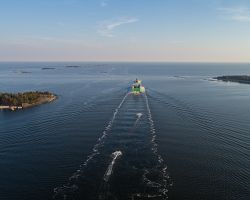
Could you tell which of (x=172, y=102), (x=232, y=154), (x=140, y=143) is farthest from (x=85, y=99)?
(x=232, y=154)

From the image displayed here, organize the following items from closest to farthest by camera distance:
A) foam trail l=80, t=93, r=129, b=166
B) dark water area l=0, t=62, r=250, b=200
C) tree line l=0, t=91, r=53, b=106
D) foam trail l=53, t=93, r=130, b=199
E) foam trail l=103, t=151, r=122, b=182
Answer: foam trail l=53, t=93, r=130, b=199, dark water area l=0, t=62, r=250, b=200, foam trail l=103, t=151, r=122, b=182, foam trail l=80, t=93, r=129, b=166, tree line l=0, t=91, r=53, b=106

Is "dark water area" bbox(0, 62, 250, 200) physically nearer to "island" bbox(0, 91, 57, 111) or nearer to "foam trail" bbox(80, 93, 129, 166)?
"foam trail" bbox(80, 93, 129, 166)

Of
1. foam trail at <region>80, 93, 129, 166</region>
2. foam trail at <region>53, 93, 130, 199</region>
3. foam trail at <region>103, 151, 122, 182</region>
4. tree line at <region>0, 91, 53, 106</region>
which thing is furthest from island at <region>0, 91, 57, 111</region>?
foam trail at <region>103, 151, 122, 182</region>

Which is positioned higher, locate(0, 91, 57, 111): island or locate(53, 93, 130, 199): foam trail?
locate(0, 91, 57, 111): island

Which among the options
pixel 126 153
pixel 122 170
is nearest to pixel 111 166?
pixel 122 170

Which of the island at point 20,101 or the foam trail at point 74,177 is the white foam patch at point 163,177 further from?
the island at point 20,101

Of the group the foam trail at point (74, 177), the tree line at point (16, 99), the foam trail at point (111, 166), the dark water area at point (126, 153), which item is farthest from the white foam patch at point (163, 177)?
the tree line at point (16, 99)

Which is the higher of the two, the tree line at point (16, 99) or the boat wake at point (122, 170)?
the tree line at point (16, 99)

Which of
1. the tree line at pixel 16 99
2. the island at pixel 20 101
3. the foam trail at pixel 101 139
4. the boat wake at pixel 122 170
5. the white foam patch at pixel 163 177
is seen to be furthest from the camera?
the tree line at pixel 16 99

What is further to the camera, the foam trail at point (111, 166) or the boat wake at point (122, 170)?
the foam trail at point (111, 166)

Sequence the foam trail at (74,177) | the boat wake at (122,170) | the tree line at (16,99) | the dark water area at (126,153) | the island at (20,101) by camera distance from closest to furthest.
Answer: the boat wake at (122,170) → the foam trail at (74,177) → the dark water area at (126,153) → the island at (20,101) → the tree line at (16,99)

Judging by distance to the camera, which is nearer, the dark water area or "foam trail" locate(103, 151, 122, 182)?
the dark water area
